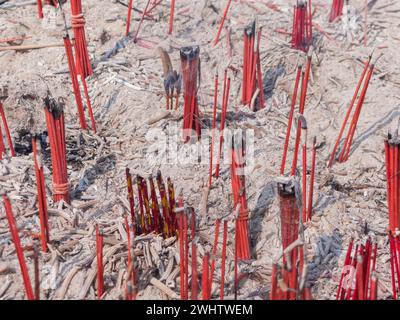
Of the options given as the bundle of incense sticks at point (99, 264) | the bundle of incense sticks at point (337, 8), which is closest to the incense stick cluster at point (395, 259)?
the bundle of incense sticks at point (99, 264)

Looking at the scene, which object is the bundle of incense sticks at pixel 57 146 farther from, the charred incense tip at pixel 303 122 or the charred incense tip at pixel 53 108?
the charred incense tip at pixel 303 122

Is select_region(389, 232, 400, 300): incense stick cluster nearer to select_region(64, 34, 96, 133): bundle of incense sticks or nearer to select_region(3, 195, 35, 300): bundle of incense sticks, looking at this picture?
select_region(3, 195, 35, 300): bundle of incense sticks

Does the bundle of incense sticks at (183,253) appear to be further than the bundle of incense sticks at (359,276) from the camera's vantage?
Yes

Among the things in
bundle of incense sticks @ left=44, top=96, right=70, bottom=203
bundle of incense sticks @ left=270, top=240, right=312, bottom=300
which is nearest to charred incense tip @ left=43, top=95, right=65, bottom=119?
bundle of incense sticks @ left=44, top=96, right=70, bottom=203

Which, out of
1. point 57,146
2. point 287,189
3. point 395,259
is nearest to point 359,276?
point 395,259

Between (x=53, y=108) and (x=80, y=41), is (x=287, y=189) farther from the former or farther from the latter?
(x=80, y=41)

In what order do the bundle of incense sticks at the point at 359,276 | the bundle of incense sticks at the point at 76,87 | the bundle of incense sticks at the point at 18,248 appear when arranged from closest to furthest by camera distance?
the bundle of incense sticks at the point at 359,276 → the bundle of incense sticks at the point at 18,248 → the bundle of incense sticks at the point at 76,87
